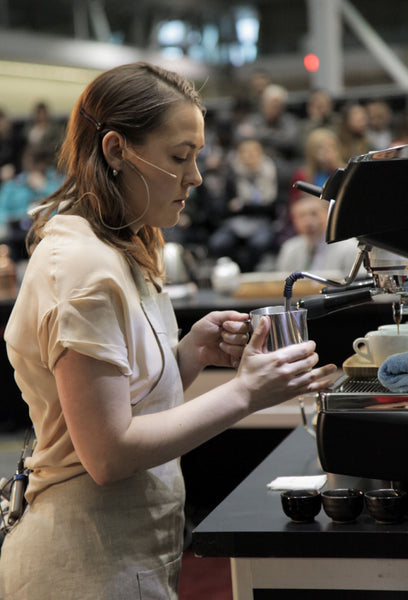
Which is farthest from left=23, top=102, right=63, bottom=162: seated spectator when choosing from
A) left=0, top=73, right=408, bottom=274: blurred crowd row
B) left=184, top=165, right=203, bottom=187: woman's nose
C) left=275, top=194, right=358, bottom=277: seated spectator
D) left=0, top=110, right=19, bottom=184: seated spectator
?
Result: left=184, top=165, right=203, bottom=187: woman's nose

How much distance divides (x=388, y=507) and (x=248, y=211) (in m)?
5.84

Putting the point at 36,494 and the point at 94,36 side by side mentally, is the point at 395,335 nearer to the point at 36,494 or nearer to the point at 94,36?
the point at 36,494

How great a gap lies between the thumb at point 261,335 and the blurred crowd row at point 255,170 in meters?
4.71

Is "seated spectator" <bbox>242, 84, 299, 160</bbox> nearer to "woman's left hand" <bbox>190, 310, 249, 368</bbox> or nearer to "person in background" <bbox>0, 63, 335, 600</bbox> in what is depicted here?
"woman's left hand" <bbox>190, 310, 249, 368</bbox>

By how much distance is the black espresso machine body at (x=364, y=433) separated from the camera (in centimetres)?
110

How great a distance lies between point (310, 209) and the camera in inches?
168

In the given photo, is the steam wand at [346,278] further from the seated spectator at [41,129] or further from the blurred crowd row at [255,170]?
the seated spectator at [41,129]

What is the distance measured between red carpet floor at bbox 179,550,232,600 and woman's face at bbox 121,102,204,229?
1841mm

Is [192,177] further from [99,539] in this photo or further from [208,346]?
[99,539]

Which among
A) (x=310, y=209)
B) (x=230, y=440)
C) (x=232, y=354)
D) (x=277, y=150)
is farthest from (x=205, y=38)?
(x=232, y=354)

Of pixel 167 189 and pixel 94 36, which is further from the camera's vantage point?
pixel 94 36

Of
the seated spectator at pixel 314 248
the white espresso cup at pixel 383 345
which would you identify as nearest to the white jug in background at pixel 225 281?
the seated spectator at pixel 314 248

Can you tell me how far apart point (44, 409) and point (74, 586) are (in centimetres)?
25

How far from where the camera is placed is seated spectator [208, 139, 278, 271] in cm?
660
